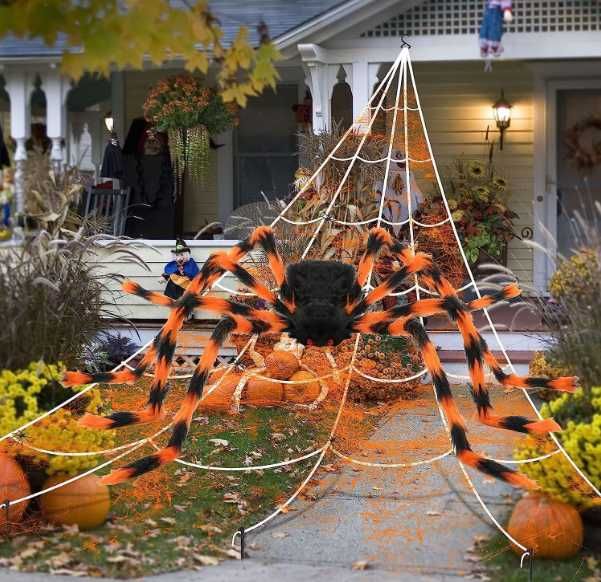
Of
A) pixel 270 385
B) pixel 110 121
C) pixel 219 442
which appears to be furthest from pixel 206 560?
pixel 110 121

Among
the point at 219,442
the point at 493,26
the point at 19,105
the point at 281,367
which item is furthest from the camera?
the point at 19,105

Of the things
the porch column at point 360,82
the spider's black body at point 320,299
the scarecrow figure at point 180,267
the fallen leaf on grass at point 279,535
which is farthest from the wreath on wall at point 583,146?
the fallen leaf on grass at point 279,535

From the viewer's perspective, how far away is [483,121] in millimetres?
14391

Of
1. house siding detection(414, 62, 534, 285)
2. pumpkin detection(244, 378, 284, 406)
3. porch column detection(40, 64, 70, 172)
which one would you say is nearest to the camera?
pumpkin detection(244, 378, 284, 406)

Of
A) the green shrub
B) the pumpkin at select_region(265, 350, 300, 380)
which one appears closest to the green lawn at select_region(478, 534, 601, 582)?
the green shrub

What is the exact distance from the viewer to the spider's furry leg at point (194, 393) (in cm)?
581

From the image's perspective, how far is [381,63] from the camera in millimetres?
12492

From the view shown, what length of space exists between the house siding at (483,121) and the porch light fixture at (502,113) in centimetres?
13

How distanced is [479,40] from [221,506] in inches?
270

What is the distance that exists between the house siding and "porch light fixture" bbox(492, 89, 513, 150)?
0.13m

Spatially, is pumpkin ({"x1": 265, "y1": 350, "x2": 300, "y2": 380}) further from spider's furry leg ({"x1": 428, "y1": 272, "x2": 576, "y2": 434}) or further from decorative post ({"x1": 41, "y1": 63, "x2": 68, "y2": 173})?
decorative post ({"x1": 41, "y1": 63, "x2": 68, "y2": 173})

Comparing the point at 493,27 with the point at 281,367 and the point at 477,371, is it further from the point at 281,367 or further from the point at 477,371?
the point at 477,371

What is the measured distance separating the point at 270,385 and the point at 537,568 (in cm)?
389

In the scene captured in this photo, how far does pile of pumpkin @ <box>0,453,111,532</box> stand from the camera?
635 centimetres
